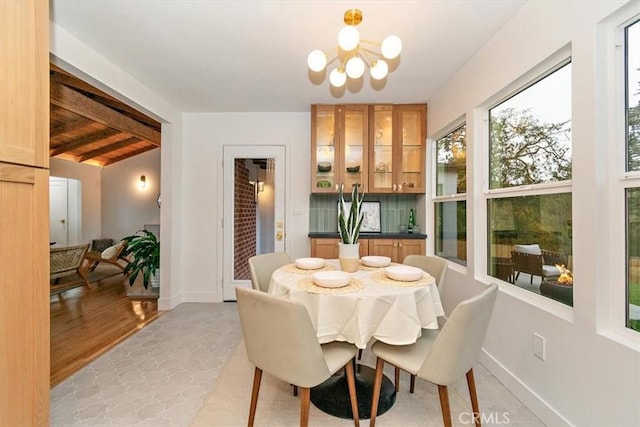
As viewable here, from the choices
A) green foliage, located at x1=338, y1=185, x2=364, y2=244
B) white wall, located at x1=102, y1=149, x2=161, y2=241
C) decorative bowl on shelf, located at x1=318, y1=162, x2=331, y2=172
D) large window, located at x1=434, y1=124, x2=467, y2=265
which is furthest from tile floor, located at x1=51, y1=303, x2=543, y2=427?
white wall, located at x1=102, y1=149, x2=161, y2=241

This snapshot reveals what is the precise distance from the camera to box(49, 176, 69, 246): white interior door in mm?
6328

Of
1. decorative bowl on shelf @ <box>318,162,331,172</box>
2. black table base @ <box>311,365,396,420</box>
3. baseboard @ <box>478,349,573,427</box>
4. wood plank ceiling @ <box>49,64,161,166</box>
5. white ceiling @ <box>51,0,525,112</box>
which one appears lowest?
black table base @ <box>311,365,396,420</box>

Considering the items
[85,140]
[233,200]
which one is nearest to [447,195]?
[233,200]

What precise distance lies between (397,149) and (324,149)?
2.92 feet

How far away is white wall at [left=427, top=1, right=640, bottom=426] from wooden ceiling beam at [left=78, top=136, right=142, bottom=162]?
698 centimetres

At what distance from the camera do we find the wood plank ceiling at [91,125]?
3164 mm

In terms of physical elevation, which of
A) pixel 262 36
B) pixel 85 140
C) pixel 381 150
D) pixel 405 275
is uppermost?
pixel 85 140

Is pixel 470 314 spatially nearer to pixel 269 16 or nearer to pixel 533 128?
pixel 533 128

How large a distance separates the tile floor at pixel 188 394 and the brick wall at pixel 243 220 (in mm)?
1371

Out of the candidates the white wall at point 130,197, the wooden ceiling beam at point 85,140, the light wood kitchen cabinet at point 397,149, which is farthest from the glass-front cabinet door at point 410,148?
the white wall at point 130,197

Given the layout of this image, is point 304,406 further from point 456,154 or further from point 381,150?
point 381,150

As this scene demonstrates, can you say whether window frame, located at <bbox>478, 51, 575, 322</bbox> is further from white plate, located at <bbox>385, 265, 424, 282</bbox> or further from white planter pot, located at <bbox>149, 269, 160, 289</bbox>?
white planter pot, located at <bbox>149, 269, 160, 289</bbox>

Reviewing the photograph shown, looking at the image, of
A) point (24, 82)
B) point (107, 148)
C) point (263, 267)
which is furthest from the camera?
point (107, 148)

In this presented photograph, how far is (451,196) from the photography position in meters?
A: 2.97
